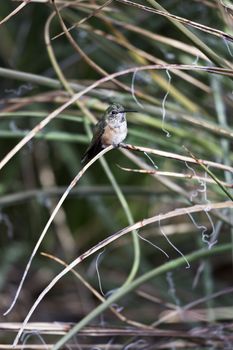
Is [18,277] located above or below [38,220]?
below

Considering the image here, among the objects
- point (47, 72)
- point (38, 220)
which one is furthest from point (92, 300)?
point (47, 72)

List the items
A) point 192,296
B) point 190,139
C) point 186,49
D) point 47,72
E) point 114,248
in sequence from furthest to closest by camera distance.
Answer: point 114,248
point 47,72
point 192,296
point 190,139
point 186,49

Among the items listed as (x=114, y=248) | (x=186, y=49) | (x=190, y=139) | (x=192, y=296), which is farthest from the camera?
(x=114, y=248)

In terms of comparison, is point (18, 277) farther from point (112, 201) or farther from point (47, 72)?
point (47, 72)

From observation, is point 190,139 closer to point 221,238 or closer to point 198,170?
point 198,170

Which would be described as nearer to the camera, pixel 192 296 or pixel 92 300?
pixel 192 296

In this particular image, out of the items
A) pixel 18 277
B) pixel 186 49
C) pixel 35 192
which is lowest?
pixel 18 277
